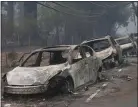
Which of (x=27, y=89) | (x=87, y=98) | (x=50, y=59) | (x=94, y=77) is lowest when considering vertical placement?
(x=87, y=98)

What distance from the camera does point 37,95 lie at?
997 centimetres

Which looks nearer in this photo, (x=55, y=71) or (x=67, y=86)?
(x=55, y=71)

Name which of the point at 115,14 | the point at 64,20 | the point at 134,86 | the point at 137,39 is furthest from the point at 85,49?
the point at 115,14

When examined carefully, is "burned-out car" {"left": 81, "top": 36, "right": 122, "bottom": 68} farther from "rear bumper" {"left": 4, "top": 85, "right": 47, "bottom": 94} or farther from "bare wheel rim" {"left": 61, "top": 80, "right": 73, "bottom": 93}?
"rear bumper" {"left": 4, "top": 85, "right": 47, "bottom": 94}

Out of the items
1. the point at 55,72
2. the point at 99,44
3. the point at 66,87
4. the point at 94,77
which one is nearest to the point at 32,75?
the point at 55,72

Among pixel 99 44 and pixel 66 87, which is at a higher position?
pixel 99 44

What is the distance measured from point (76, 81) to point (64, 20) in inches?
1455

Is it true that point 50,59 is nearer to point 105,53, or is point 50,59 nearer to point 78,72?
point 78,72

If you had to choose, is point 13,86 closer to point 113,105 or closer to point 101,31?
point 113,105

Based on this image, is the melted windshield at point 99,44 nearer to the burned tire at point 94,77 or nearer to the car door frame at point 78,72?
the burned tire at point 94,77

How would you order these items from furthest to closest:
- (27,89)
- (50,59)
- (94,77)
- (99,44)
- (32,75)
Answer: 1. (99,44)
2. (94,77)
3. (50,59)
4. (32,75)
5. (27,89)

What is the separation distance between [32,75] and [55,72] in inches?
25.5

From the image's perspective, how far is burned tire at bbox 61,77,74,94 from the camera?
10.0 m

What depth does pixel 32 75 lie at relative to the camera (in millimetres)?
9750
